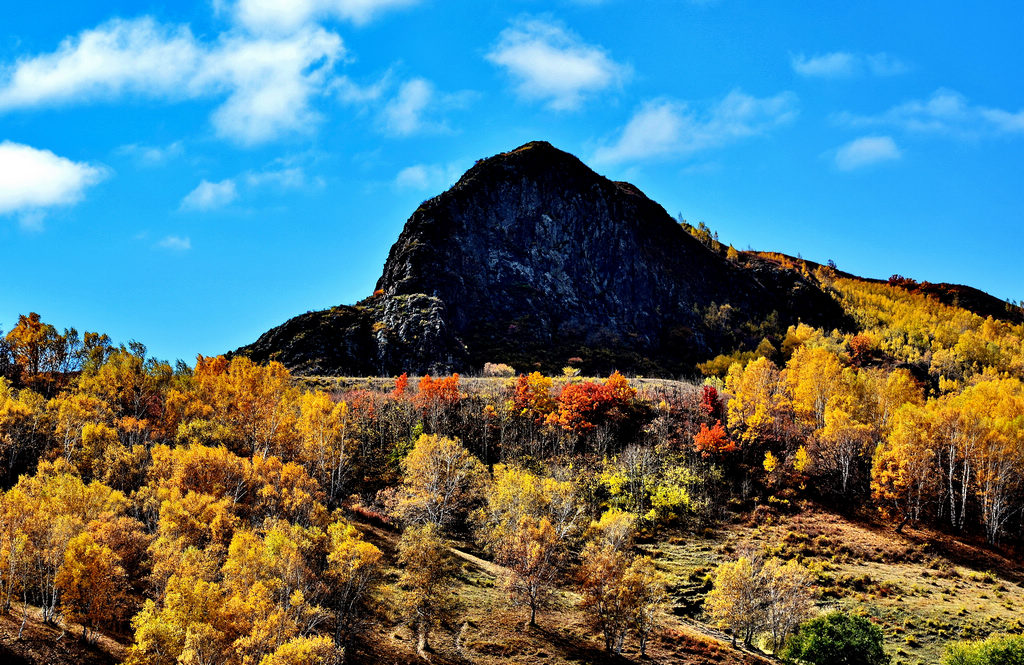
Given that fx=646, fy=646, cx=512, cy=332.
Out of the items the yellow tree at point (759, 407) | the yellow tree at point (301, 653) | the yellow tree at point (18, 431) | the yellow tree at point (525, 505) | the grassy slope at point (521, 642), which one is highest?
the yellow tree at point (759, 407)

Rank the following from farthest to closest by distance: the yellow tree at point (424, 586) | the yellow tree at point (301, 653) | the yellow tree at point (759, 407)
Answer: the yellow tree at point (759, 407), the yellow tree at point (424, 586), the yellow tree at point (301, 653)

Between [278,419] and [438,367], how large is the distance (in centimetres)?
5730

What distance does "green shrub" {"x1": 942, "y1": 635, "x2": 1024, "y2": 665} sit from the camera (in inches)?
1668

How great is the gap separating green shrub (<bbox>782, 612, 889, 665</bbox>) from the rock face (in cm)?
9418

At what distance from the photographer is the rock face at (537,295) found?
137625mm

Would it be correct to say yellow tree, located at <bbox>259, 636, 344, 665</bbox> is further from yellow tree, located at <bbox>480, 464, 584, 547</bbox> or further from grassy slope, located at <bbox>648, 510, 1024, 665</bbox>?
grassy slope, located at <bbox>648, 510, 1024, 665</bbox>

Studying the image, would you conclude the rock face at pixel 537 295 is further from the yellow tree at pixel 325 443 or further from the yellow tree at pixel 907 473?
the yellow tree at pixel 907 473

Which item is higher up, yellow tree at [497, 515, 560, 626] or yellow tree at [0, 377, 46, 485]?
yellow tree at [0, 377, 46, 485]

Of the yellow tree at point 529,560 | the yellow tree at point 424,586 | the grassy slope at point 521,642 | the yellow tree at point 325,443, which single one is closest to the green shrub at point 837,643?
the grassy slope at point 521,642

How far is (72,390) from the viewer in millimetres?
84625

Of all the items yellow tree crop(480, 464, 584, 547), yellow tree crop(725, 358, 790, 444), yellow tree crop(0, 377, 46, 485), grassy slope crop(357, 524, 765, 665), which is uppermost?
yellow tree crop(725, 358, 790, 444)

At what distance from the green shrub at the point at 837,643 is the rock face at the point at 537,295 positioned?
94.2 m

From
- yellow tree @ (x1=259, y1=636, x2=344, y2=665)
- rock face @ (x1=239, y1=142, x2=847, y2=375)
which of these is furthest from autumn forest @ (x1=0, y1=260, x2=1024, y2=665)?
rock face @ (x1=239, y1=142, x2=847, y2=375)

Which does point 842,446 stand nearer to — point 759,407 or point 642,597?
point 759,407
